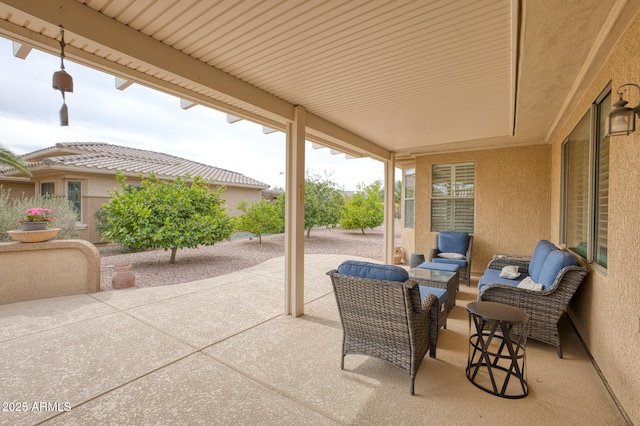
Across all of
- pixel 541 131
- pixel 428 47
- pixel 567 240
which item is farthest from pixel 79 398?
pixel 541 131

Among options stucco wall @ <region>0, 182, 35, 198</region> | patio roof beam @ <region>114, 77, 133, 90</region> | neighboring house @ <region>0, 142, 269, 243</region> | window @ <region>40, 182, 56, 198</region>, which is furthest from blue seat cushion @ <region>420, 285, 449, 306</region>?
stucco wall @ <region>0, 182, 35, 198</region>

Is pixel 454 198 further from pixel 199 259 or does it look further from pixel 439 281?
pixel 199 259

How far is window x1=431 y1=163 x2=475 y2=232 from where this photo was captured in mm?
6352

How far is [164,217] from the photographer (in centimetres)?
662

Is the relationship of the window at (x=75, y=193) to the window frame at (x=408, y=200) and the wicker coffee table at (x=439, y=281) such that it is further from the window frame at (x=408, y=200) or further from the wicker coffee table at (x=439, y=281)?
the wicker coffee table at (x=439, y=281)

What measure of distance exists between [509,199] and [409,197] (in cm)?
241

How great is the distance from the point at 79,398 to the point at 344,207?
40.2 ft

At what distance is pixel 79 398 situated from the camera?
2.12 m

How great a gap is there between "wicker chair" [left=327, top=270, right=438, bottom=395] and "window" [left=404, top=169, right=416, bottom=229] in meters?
5.23

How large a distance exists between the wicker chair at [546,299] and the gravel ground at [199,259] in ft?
17.7

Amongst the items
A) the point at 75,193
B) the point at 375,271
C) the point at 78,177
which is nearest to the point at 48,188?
the point at 75,193

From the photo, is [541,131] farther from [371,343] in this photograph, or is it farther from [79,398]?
[79,398]

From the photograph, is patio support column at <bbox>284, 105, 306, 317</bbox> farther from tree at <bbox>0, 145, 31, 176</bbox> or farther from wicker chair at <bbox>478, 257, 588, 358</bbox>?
tree at <bbox>0, 145, 31, 176</bbox>

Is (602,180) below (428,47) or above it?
below
